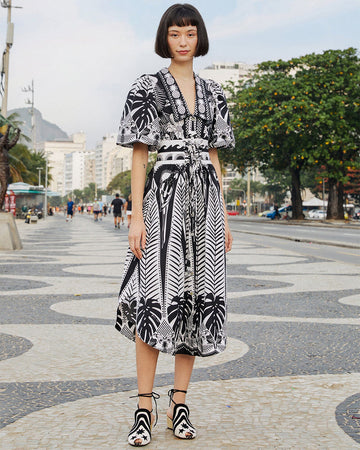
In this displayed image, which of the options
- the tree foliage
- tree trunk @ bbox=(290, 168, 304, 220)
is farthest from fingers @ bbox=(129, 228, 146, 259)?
tree trunk @ bbox=(290, 168, 304, 220)

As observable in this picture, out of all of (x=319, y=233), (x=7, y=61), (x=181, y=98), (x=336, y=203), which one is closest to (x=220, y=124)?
(x=181, y=98)

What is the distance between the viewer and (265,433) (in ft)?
9.61

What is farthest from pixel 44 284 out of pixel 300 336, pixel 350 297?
pixel 300 336

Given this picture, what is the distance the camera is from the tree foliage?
3881cm

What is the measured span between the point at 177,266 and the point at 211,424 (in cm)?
72

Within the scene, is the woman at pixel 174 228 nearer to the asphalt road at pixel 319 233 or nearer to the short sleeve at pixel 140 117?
the short sleeve at pixel 140 117

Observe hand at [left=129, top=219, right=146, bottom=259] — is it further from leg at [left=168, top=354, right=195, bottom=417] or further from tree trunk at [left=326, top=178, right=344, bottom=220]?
tree trunk at [left=326, top=178, right=344, bottom=220]

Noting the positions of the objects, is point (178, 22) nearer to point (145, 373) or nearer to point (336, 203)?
point (145, 373)

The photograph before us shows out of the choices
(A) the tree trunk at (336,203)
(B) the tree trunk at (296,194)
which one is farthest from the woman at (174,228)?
(B) the tree trunk at (296,194)

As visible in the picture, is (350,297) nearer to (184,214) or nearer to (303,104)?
(184,214)

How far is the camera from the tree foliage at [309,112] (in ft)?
127

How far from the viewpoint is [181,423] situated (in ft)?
9.71

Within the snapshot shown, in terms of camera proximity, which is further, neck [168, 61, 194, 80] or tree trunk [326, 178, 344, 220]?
tree trunk [326, 178, 344, 220]

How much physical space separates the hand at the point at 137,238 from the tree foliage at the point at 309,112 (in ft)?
117
